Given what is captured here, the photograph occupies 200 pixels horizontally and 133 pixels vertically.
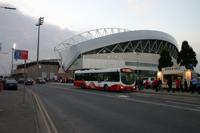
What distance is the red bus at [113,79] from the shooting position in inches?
1395

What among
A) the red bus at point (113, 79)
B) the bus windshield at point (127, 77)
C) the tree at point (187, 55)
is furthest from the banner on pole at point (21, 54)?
the tree at point (187, 55)

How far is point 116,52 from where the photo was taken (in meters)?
117

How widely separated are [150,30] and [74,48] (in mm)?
32442

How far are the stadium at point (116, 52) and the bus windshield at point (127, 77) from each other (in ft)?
235

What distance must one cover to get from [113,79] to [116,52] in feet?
268

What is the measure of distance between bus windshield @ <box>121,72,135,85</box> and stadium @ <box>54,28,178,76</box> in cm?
7148

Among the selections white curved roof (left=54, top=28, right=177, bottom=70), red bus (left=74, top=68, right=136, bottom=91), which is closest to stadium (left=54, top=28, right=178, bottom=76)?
white curved roof (left=54, top=28, right=177, bottom=70)

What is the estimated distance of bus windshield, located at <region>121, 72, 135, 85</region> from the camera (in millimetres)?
35469

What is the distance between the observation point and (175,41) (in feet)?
471

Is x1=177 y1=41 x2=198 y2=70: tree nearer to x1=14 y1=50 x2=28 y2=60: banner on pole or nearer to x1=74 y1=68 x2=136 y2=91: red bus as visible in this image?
x1=74 y1=68 x2=136 y2=91: red bus

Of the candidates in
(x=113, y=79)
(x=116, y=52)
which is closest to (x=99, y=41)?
(x=116, y=52)

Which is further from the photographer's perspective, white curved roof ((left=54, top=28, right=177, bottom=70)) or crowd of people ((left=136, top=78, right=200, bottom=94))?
white curved roof ((left=54, top=28, right=177, bottom=70))

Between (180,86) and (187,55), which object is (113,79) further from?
(187,55)

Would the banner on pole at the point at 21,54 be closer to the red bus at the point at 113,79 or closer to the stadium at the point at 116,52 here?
the red bus at the point at 113,79
